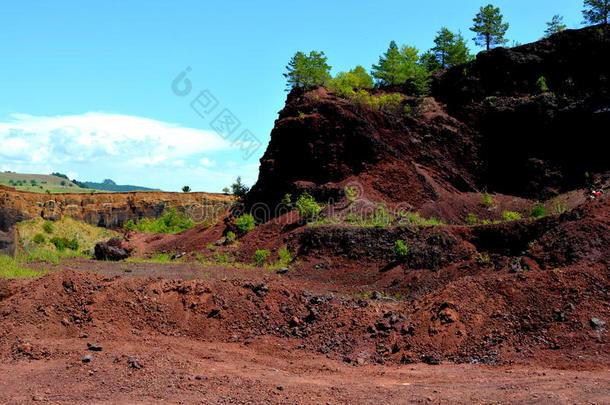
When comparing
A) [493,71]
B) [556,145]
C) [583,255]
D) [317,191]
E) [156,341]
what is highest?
[493,71]

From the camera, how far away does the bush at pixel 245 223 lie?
75.8 feet

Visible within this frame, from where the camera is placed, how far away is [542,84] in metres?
29.3

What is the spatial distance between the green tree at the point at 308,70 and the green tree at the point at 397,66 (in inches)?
202

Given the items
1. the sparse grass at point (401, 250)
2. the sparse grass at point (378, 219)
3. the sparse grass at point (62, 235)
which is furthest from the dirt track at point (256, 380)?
the sparse grass at point (62, 235)

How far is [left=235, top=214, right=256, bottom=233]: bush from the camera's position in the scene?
909 inches

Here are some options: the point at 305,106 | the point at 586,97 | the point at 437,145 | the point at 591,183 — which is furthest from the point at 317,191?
the point at 586,97

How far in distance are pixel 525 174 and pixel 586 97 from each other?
5272 mm

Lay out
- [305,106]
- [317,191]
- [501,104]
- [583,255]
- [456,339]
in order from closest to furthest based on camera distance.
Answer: [456,339] → [583,255] → [317,191] → [305,106] → [501,104]

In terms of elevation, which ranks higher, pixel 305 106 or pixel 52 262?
pixel 305 106

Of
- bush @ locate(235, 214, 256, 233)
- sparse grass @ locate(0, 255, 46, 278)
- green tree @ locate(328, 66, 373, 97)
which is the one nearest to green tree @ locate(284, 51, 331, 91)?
green tree @ locate(328, 66, 373, 97)

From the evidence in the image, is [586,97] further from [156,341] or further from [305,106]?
[156,341]

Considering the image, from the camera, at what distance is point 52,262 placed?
56.9ft

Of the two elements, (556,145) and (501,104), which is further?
(501,104)

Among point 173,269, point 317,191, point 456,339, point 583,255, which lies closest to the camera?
point 456,339
